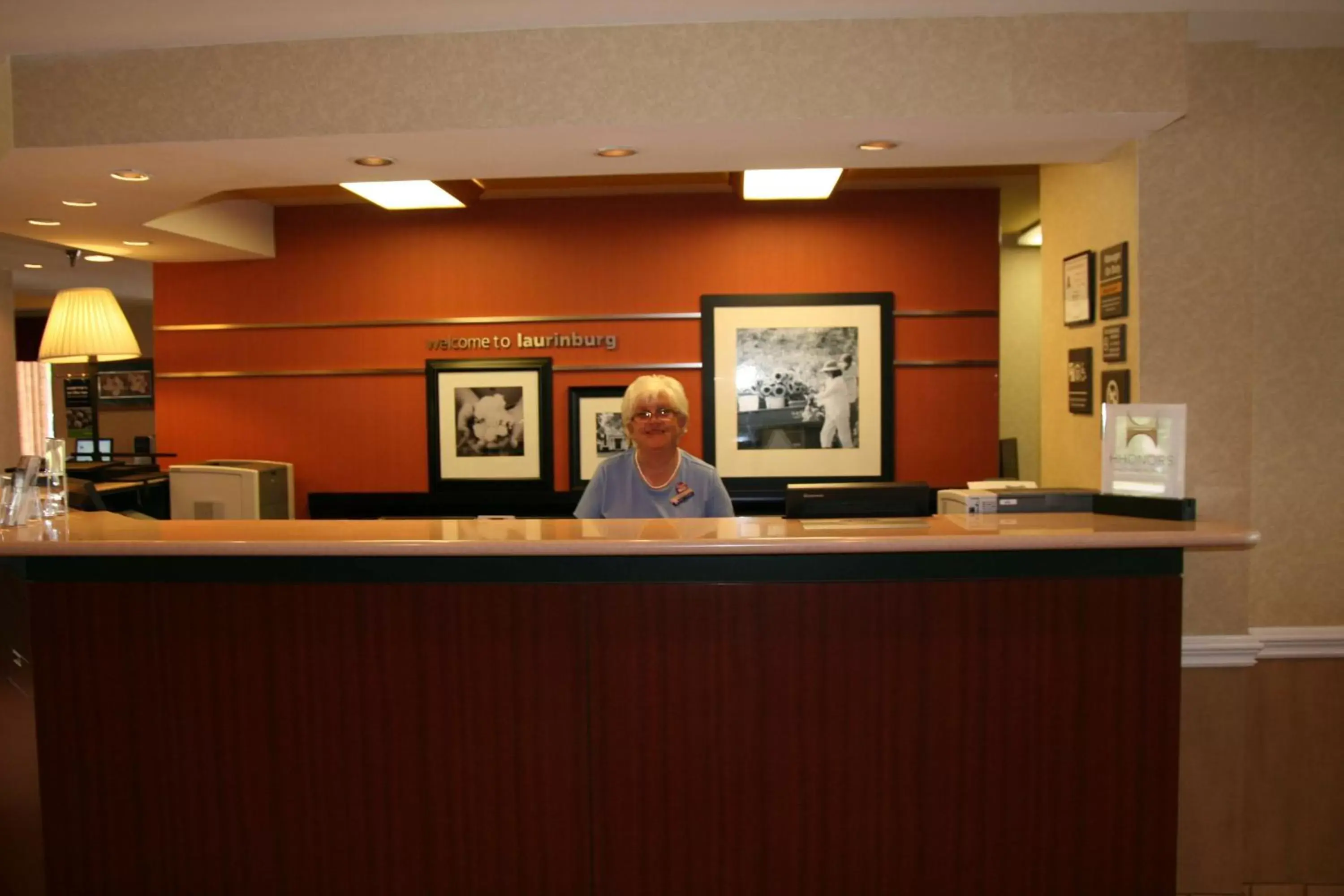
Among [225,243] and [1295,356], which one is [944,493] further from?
[225,243]

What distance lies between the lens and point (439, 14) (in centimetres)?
293

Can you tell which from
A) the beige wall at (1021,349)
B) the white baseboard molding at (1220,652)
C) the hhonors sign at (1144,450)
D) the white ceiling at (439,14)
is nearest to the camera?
the white ceiling at (439,14)

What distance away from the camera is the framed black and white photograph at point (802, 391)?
16.8 ft

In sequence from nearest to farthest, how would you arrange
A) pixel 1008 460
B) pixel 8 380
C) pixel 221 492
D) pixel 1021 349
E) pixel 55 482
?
pixel 55 482 → pixel 221 492 → pixel 1008 460 → pixel 8 380 → pixel 1021 349

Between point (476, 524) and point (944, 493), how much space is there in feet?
5.38

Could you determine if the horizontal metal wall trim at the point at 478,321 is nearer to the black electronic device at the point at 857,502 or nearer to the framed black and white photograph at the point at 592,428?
the framed black and white photograph at the point at 592,428

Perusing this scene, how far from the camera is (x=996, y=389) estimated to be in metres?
5.22

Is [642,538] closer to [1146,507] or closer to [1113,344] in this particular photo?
[1146,507]

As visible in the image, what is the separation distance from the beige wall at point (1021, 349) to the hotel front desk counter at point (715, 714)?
13.0 feet

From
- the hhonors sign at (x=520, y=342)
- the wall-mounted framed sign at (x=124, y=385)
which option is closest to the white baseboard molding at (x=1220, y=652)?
the hhonors sign at (x=520, y=342)

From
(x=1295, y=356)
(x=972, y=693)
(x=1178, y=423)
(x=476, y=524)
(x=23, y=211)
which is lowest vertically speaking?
(x=972, y=693)

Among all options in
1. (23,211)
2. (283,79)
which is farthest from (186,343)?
(283,79)

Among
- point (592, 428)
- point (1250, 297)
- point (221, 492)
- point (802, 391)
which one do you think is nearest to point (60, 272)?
point (221, 492)

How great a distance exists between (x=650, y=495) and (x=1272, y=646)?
226 cm
